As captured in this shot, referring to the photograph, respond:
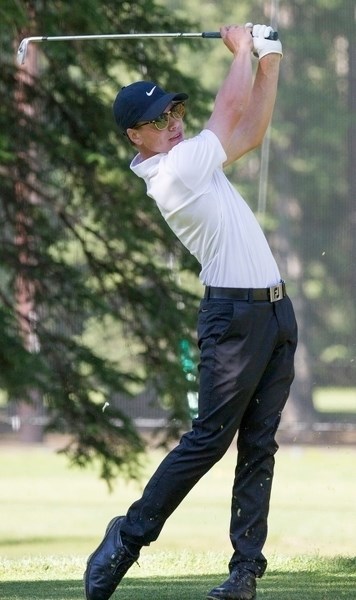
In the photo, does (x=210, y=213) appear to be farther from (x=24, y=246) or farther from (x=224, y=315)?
(x=24, y=246)

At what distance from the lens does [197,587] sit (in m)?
5.46

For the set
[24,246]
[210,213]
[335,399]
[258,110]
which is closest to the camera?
[210,213]

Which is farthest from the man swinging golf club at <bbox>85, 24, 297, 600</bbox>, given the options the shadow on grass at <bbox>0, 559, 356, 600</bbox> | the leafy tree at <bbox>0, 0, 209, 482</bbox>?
the leafy tree at <bbox>0, 0, 209, 482</bbox>

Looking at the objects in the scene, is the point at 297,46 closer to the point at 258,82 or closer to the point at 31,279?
the point at 31,279

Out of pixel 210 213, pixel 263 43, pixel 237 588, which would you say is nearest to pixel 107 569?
pixel 237 588

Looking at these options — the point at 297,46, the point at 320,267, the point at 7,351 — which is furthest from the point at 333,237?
the point at 7,351

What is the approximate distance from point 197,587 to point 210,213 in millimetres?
1622

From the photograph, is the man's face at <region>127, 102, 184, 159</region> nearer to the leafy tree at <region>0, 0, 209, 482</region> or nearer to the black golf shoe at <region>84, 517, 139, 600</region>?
the black golf shoe at <region>84, 517, 139, 600</region>

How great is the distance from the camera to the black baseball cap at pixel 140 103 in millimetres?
4828

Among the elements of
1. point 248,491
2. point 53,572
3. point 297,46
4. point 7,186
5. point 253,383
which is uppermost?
point 297,46

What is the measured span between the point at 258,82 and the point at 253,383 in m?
1.12

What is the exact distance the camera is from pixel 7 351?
10.6 metres

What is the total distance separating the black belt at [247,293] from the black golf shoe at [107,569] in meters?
0.94

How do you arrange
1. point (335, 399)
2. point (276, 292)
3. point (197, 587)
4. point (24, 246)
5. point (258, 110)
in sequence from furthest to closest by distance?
1. point (335, 399)
2. point (24, 246)
3. point (197, 587)
4. point (258, 110)
5. point (276, 292)
